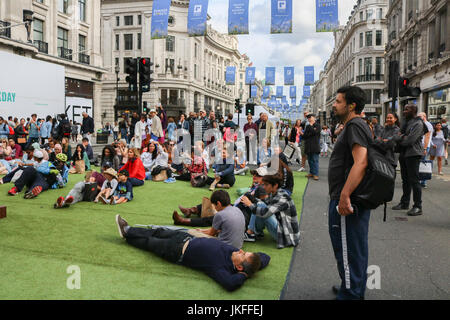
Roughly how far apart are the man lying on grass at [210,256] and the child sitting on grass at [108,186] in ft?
11.0

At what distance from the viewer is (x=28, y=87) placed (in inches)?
774

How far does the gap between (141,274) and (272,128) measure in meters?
11.0

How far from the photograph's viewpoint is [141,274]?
13.7 ft

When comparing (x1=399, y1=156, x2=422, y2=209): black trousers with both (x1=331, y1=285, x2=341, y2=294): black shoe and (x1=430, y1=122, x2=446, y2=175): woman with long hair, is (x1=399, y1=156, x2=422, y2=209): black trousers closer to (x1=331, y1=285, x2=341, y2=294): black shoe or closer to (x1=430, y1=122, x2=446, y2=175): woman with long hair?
(x1=331, y1=285, x2=341, y2=294): black shoe

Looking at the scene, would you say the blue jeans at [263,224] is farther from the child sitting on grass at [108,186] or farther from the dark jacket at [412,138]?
→ the child sitting on grass at [108,186]

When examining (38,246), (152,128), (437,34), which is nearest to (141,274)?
(38,246)

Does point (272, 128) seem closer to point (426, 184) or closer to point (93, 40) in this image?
point (426, 184)

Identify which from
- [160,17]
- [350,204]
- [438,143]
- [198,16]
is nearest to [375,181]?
[350,204]

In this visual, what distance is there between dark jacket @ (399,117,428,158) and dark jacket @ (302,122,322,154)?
443 centimetres

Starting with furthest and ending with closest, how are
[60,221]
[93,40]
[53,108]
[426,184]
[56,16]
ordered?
[93,40], [56,16], [53,108], [426,184], [60,221]

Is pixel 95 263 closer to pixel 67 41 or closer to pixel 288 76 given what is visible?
pixel 288 76
